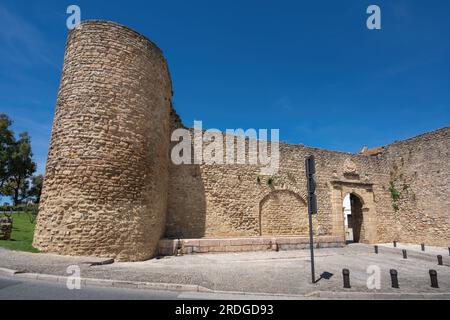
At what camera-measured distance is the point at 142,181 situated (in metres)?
8.83

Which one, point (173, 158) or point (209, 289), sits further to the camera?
point (173, 158)

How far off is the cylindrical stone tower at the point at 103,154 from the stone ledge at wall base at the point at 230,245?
59cm

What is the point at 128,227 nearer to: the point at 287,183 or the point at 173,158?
the point at 173,158

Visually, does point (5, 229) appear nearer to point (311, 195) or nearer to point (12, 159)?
point (311, 195)

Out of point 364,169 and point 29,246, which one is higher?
point 364,169

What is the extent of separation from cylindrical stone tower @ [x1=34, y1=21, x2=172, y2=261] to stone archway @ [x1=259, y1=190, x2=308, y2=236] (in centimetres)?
647

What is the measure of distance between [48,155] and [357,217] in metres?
17.9

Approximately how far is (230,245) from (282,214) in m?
5.21

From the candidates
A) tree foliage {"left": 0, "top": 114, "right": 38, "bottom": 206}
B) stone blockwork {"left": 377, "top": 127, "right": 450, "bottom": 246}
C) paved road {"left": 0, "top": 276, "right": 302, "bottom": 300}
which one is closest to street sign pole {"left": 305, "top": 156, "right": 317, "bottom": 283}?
paved road {"left": 0, "top": 276, "right": 302, "bottom": 300}

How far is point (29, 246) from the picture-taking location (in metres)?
7.66

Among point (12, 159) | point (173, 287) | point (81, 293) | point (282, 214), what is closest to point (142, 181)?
point (173, 287)

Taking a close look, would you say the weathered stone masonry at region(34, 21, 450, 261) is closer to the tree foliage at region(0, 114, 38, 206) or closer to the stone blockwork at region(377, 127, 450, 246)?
the stone blockwork at region(377, 127, 450, 246)

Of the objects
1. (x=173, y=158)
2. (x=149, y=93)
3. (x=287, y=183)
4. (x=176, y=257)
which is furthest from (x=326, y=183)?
(x=149, y=93)

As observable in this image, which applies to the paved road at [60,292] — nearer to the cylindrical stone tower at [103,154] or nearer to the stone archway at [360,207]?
the cylindrical stone tower at [103,154]
